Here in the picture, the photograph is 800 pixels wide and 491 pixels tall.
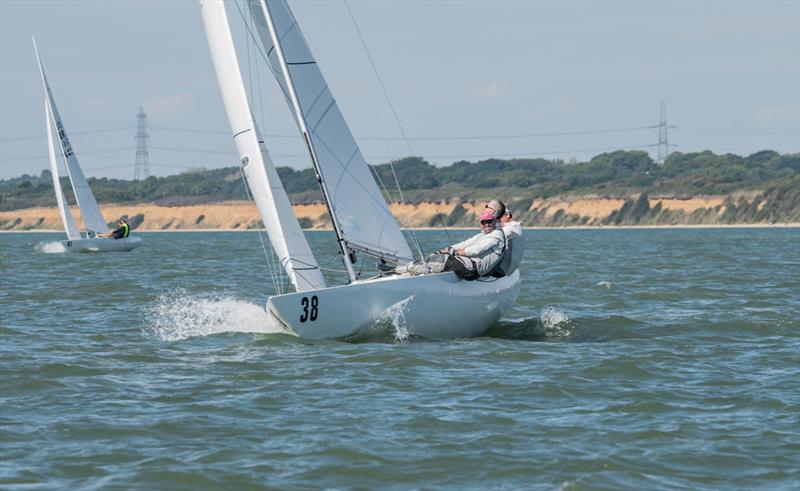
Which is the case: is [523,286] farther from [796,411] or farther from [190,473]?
[190,473]

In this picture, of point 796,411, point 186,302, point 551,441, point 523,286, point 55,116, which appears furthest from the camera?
point 55,116

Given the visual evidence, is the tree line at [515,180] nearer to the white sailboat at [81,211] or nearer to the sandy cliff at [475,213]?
the sandy cliff at [475,213]

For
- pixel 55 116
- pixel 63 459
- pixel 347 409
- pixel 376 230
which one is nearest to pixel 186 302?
pixel 376 230

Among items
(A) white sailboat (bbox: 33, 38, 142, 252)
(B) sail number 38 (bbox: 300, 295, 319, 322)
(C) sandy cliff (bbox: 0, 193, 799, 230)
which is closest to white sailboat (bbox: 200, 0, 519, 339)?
(B) sail number 38 (bbox: 300, 295, 319, 322)

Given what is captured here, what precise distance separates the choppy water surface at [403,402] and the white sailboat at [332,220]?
421mm

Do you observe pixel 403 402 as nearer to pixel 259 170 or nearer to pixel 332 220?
pixel 332 220

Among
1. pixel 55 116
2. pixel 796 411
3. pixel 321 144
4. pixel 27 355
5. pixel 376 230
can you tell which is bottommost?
pixel 796 411

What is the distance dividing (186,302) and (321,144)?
7.38m

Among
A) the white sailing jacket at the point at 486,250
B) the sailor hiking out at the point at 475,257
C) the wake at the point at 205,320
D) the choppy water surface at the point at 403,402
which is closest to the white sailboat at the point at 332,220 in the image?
the sailor hiking out at the point at 475,257

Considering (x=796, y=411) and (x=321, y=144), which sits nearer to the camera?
(x=796, y=411)

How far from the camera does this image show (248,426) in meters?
10.3

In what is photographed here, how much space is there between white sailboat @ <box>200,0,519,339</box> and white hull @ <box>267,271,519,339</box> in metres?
0.01

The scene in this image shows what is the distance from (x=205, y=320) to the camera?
1827 cm

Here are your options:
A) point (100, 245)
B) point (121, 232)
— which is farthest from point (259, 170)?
point (121, 232)
